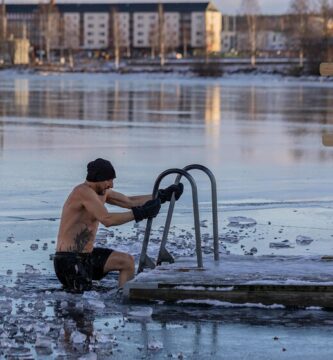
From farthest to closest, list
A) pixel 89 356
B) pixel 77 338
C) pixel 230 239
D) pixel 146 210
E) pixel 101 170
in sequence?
pixel 230 239 → pixel 101 170 → pixel 146 210 → pixel 77 338 → pixel 89 356

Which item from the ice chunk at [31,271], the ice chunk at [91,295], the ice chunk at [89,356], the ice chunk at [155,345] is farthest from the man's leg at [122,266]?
the ice chunk at [89,356]

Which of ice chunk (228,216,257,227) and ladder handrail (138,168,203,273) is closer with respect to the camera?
ladder handrail (138,168,203,273)

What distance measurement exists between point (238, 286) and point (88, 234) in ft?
4.36

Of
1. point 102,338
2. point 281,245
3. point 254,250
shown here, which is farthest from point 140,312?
point 281,245

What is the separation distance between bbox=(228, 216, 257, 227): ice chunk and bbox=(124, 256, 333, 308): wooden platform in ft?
11.3

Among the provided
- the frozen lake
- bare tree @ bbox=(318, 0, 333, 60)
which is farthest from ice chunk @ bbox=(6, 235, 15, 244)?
bare tree @ bbox=(318, 0, 333, 60)

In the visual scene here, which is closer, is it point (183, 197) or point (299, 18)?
point (183, 197)

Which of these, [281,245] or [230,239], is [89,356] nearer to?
[281,245]

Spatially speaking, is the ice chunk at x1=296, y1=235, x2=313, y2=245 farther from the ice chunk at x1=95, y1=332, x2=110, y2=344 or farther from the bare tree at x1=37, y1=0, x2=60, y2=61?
the bare tree at x1=37, y1=0, x2=60, y2=61

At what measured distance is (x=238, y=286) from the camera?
332 inches

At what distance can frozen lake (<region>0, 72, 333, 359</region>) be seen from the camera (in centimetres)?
760

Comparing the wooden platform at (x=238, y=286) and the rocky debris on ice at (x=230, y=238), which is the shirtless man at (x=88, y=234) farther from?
the rocky debris on ice at (x=230, y=238)

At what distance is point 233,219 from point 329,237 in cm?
149

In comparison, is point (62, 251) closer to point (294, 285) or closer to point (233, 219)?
point (294, 285)
